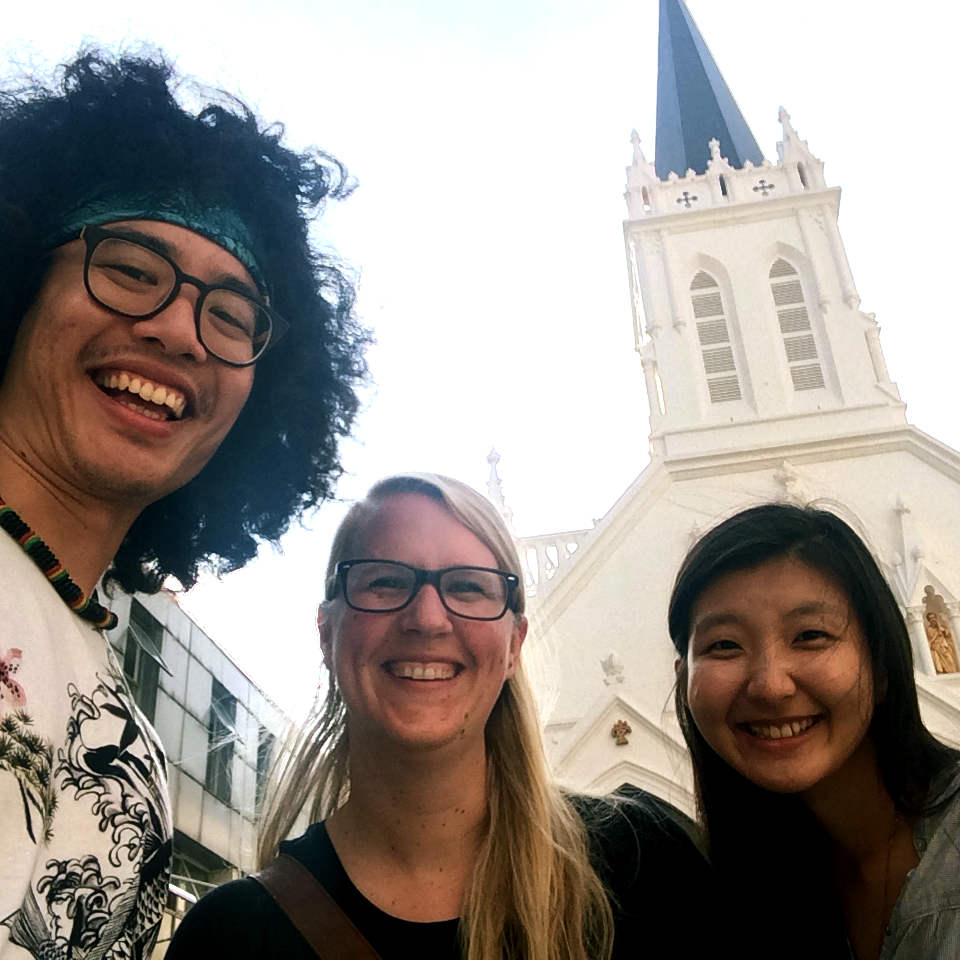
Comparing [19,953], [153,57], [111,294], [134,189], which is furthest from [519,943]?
[153,57]

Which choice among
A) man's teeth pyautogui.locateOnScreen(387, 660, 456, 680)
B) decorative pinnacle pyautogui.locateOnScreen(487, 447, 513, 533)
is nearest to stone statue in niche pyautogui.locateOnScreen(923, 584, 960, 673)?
decorative pinnacle pyautogui.locateOnScreen(487, 447, 513, 533)

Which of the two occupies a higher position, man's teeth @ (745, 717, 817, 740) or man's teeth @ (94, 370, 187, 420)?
man's teeth @ (94, 370, 187, 420)

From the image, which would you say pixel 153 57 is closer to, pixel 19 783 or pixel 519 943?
pixel 19 783

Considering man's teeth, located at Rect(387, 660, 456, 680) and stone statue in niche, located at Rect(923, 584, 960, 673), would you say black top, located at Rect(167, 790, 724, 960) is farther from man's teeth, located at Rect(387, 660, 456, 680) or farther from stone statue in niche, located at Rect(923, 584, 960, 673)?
stone statue in niche, located at Rect(923, 584, 960, 673)

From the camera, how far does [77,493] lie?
175cm

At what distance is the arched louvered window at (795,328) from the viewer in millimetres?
18734

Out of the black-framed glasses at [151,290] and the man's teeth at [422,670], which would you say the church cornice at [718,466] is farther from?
the black-framed glasses at [151,290]

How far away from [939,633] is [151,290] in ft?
54.0

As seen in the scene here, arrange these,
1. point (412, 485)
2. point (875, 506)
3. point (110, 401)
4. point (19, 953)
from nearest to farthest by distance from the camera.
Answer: point (19, 953) → point (110, 401) → point (412, 485) → point (875, 506)

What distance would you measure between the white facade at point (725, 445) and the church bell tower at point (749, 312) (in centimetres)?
4

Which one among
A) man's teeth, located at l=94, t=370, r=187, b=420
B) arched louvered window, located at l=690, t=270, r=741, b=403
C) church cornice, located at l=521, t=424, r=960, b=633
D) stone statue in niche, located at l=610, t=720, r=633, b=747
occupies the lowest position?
man's teeth, located at l=94, t=370, r=187, b=420

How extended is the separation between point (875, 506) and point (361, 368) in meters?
16.1

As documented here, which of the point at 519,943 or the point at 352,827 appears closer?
the point at 519,943

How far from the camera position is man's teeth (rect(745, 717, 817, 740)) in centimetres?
212
